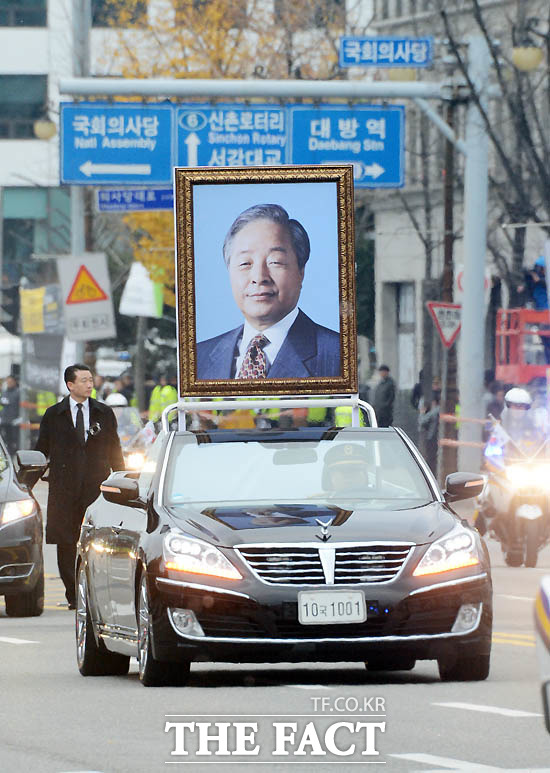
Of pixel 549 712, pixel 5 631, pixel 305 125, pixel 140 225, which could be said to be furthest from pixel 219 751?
pixel 140 225

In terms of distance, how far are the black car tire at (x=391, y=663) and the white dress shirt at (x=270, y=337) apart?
4.21m

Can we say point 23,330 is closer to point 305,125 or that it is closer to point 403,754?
point 305,125

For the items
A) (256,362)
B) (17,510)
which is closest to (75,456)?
(17,510)

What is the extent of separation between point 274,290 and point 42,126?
31703 mm

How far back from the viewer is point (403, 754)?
32.2ft

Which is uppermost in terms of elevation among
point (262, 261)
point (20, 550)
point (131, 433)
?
point (262, 261)

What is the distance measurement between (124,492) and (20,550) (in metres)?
5.21

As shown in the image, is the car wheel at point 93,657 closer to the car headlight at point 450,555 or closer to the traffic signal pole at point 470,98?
the car headlight at point 450,555

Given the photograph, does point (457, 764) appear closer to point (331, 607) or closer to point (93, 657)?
point (331, 607)

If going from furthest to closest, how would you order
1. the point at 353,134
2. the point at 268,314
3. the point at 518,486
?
the point at 353,134 < the point at 518,486 < the point at 268,314

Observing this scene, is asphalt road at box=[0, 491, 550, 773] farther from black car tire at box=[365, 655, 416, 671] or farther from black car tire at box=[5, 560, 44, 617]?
black car tire at box=[5, 560, 44, 617]

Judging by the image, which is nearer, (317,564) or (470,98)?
(317,564)

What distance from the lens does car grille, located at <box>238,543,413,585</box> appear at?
11859 mm

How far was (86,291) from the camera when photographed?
36.1m
